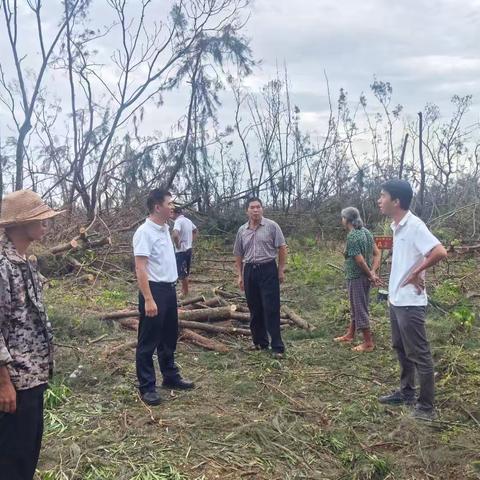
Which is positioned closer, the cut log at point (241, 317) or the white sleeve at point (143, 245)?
the white sleeve at point (143, 245)

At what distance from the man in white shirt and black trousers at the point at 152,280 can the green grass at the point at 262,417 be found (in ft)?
0.92

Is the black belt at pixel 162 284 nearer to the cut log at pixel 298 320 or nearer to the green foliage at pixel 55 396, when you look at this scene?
the green foliage at pixel 55 396

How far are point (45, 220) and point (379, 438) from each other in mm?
2833

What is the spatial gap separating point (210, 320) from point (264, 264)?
1.73m

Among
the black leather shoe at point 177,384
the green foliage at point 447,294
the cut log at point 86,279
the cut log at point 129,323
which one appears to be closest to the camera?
the black leather shoe at point 177,384

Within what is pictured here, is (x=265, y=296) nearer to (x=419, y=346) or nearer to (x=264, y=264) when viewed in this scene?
(x=264, y=264)

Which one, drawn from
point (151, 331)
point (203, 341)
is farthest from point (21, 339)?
point (203, 341)

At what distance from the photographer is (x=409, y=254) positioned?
4305 mm

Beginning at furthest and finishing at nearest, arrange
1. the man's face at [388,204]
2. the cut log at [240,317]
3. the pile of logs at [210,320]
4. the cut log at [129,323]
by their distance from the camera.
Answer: the cut log at [240,317], the cut log at [129,323], the pile of logs at [210,320], the man's face at [388,204]

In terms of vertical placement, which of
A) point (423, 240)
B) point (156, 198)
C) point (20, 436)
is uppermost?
point (156, 198)

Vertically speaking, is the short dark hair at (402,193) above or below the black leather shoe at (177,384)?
above

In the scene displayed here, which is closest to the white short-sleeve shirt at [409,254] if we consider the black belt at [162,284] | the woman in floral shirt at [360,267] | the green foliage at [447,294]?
the woman in floral shirt at [360,267]

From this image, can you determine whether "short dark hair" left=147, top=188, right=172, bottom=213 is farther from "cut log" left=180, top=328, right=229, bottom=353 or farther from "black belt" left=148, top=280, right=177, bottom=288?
"cut log" left=180, top=328, right=229, bottom=353

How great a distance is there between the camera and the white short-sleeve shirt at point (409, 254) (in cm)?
423
